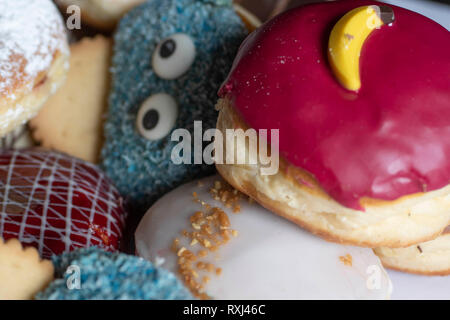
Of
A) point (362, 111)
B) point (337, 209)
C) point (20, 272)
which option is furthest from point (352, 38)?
point (20, 272)

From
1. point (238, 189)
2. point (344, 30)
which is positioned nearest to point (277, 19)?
point (344, 30)

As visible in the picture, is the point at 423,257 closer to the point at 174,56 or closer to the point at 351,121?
the point at 351,121

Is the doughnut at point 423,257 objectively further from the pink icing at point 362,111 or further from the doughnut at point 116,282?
the doughnut at point 116,282

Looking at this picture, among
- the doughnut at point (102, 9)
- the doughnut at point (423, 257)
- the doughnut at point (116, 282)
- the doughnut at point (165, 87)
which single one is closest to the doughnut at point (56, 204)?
the doughnut at point (165, 87)

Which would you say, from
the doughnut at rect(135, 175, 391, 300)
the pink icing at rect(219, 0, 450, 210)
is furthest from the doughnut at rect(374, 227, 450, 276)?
the pink icing at rect(219, 0, 450, 210)

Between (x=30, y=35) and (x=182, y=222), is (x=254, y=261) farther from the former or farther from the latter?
(x=30, y=35)

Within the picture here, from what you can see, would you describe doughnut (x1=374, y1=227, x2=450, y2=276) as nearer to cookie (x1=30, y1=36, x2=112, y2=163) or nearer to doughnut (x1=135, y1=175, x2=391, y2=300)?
doughnut (x1=135, y1=175, x2=391, y2=300)
